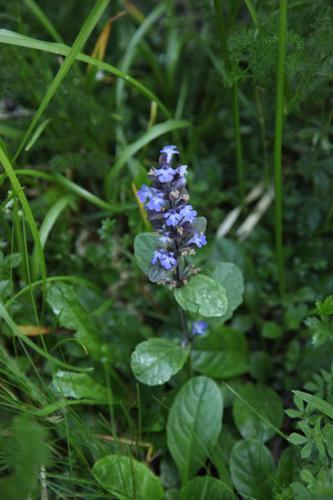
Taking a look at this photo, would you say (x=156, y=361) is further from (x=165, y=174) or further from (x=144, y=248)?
(x=165, y=174)

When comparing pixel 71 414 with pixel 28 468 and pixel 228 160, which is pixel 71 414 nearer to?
pixel 28 468

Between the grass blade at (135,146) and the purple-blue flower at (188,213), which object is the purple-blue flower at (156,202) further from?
the grass blade at (135,146)

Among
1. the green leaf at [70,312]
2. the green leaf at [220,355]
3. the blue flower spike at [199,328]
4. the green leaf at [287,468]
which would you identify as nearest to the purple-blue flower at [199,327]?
the blue flower spike at [199,328]

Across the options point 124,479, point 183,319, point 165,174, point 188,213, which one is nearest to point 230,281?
point 183,319

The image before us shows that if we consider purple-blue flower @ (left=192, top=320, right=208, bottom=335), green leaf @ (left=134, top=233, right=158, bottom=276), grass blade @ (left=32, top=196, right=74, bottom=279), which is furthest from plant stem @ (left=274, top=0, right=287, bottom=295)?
grass blade @ (left=32, top=196, right=74, bottom=279)

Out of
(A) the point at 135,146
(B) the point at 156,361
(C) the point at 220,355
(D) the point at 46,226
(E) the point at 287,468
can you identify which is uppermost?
(A) the point at 135,146

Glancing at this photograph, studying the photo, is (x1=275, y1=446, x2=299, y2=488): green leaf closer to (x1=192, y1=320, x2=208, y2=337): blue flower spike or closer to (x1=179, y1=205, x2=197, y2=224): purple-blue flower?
(x1=192, y1=320, x2=208, y2=337): blue flower spike
